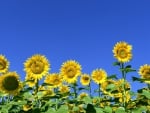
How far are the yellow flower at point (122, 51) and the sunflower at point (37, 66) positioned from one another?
95.3 inches

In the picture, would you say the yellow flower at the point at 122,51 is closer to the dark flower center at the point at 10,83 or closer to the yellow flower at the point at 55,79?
the yellow flower at the point at 55,79

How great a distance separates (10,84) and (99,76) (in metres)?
6.00

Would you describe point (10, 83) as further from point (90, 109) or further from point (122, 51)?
point (122, 51)

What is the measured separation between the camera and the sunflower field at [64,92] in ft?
29.6

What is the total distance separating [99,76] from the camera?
16.7 m

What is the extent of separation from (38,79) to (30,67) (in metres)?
0.58

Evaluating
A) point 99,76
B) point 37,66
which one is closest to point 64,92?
point 37,66

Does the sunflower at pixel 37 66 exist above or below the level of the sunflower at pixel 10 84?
above

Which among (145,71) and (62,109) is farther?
(145,71)

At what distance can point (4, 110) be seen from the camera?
8938mm

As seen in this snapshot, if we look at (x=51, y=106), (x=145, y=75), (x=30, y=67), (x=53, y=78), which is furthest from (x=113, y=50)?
(x=51, y=106)

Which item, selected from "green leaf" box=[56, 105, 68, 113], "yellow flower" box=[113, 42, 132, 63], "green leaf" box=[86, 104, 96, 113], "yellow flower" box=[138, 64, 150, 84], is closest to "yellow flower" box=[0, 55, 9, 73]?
"yellow flower" box=[113, 42, 132, 63]

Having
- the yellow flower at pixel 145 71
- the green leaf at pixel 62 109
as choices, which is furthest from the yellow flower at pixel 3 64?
the green leaf at pixel 62 109

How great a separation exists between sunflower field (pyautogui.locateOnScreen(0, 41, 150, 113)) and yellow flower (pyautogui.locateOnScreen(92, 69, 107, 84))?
175cm
